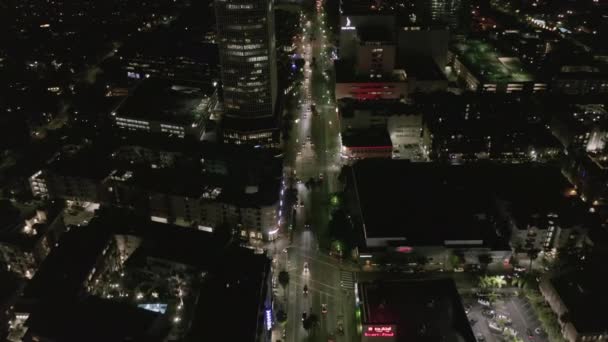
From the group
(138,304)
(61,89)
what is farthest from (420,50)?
(138,304)

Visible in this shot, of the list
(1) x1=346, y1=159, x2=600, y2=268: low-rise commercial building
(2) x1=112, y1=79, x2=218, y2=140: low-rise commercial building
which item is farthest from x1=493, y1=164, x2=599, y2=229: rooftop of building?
(2) x1=112, y1=79, x2=218, y2=140: low-rise commercial building

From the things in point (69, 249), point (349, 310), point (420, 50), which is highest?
point (420, 50)

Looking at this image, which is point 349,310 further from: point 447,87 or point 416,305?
point 447,87

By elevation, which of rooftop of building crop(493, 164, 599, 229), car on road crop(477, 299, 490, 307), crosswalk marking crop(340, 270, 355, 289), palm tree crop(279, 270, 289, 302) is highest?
rooftop of building crop(493, 164, 599, 229)

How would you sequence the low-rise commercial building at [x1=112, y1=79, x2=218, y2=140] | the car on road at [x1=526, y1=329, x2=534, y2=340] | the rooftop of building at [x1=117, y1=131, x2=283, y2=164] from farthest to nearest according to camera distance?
the low-rise commercial building at [x1=112, y1=79, x2=218, y2=140]
the rooftop of building at [x1=117, y1=131, x2=283, y2=164]
the car on road at [x1=526, y1=329, x2=534, y2=340]

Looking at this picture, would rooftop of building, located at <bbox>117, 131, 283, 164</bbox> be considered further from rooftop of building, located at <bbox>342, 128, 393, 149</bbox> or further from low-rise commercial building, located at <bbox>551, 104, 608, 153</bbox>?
low-rise commercial building, located at <bbox>551, 104, 608, 153</bbox>

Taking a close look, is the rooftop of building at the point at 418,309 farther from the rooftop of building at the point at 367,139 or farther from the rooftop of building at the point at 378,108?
the rooftop of building at the point at 378,108
